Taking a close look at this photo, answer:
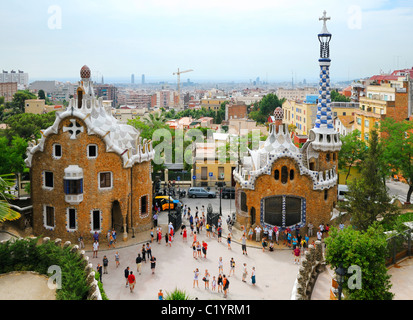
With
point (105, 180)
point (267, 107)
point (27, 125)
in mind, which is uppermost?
point (267, 107)

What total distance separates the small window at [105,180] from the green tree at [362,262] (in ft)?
59.2

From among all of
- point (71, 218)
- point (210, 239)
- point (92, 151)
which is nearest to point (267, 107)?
point (210, 239)

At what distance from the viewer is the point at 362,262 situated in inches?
815

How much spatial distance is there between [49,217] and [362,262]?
23.7 metres

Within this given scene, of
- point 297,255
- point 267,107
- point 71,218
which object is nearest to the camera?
point 297,255

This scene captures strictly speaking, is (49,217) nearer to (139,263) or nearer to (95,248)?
(95,248)

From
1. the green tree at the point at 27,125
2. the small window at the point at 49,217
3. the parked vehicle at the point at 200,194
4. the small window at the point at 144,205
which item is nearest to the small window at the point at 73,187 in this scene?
the small window at the point at 49,217

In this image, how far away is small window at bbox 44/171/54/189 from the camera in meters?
33.5

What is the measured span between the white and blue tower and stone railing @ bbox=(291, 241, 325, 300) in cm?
1082

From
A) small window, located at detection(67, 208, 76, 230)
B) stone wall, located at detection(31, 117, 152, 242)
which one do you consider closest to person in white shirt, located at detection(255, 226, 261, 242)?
stone wall, located at detection(31, 117, 152, 242)

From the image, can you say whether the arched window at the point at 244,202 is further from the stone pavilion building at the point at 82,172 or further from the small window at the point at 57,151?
the small window at the point at 57,151

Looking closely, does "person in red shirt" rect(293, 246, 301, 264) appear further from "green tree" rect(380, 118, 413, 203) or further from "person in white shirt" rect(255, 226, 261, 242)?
"green tree" rect(380, 118, 413, 203)

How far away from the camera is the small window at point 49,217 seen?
34062 millimetres
